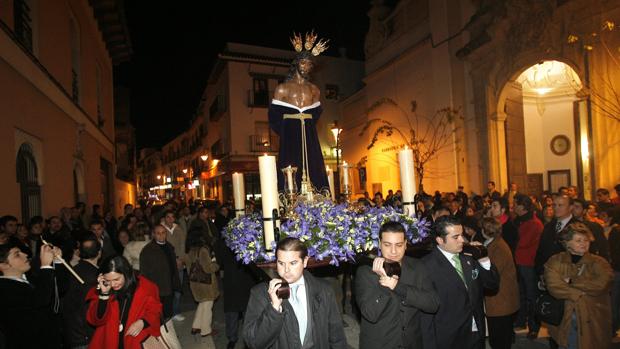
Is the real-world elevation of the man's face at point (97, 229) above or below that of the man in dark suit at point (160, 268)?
above

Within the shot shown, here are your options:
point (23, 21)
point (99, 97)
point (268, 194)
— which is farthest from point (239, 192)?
point (99, 97)

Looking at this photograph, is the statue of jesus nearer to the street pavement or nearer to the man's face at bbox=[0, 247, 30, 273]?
the street pavement

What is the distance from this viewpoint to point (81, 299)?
3.94 metres

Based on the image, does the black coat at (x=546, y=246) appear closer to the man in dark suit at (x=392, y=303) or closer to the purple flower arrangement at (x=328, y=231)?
the purple flower arrangement at (x=328, y=231)

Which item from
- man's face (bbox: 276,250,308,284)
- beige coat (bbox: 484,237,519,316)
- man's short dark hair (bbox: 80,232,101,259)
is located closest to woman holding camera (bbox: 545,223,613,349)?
beige coat (bbox: 484,237,519,316)

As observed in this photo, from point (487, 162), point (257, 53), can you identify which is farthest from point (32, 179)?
point (257, 53)

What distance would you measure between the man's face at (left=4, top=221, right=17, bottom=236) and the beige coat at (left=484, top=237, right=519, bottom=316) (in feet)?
21.2

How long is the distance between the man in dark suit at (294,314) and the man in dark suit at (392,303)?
1.06 ft

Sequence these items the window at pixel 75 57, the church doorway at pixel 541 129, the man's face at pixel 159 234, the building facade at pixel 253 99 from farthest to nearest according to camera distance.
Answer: the building facade at pixel 253 99, the church doorway at pixel 541 129, the window at pixel 75 57, the man's face at pixel 159 234

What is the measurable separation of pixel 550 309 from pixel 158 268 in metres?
4.73

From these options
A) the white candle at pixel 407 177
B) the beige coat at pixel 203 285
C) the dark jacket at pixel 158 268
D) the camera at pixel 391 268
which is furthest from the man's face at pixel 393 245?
the beige coat at pixel 203 285

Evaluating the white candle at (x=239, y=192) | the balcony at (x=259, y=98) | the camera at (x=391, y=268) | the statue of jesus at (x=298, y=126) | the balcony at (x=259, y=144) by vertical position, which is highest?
the balcony at (x=259, y=98)

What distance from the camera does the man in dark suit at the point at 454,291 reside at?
336cm

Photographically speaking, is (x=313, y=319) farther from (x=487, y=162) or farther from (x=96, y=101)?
(x=96, y=101)
